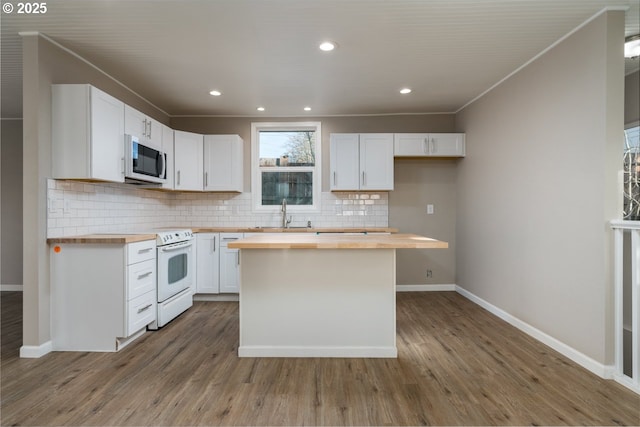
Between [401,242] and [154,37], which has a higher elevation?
[154,37]

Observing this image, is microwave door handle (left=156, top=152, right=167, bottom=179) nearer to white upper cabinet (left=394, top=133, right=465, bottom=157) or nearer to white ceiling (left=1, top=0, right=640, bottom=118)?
white ceiling (left=1, top=0, right=640, bottom=118)

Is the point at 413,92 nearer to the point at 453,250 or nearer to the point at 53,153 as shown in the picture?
the point at 453,250

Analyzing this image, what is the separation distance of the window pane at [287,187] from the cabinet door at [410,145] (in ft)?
4.40

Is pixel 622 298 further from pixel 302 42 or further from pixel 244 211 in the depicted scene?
pixel 244 211

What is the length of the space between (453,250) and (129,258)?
4116 mm

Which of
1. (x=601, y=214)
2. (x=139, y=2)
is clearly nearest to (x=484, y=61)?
(x=601, y=214)

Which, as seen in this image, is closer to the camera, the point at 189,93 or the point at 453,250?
the point at 189,93

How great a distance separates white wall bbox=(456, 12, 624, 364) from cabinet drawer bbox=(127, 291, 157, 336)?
12.0 ft

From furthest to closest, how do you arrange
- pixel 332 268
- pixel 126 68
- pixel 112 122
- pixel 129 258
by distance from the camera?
pixel 126 68, pixel 112 122, pixel 129 258, pixel 332 268

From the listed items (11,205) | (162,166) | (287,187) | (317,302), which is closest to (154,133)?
(162,166)

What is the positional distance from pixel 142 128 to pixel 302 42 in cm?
207

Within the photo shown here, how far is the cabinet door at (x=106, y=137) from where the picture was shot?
2.72m

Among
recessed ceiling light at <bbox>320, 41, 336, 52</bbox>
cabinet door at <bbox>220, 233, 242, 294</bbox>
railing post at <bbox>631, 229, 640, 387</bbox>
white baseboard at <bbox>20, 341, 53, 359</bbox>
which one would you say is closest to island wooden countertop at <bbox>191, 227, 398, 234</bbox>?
cabinet door at <bbox>220, 233, 242, 294</bbox>

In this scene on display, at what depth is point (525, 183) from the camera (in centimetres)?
307
